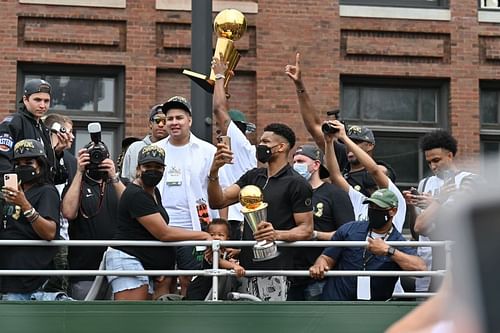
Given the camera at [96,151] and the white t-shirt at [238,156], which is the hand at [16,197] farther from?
the white t-shirt at [238,156]

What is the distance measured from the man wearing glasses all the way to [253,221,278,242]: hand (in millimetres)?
2069

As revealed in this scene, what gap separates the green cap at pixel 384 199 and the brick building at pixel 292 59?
7.56 m

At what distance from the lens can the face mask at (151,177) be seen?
7.50 m

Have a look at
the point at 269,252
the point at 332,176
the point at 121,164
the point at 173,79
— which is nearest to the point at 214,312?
the point at 269,252

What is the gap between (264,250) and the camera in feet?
24.1

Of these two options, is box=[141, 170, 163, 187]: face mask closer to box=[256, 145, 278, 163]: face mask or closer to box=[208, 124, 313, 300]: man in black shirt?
box=[208, 124, 313, 300]: man in black shirt

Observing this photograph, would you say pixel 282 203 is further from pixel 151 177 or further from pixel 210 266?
pixel 151 177

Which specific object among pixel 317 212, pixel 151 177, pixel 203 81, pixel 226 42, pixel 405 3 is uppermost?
pixel 405 3

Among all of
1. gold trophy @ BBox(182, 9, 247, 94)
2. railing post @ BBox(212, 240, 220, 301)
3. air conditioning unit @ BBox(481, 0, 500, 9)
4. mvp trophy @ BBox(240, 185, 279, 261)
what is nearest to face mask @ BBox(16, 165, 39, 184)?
railing post @ BBox(212, 240, 220, 301)

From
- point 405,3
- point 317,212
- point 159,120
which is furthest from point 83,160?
point 405,3

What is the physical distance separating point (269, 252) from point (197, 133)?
6.10ft

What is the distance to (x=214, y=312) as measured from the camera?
24.6ft

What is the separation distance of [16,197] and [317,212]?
8.04ft

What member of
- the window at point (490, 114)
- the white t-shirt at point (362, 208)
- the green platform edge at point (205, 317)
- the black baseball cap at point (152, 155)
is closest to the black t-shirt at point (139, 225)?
the black baseball cap at point (152, 155)
